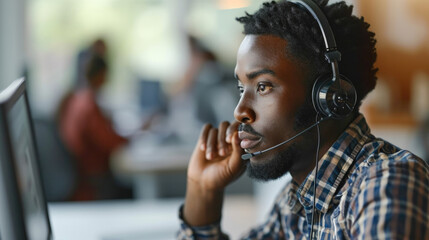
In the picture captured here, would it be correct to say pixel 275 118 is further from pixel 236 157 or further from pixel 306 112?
pixel 236 157

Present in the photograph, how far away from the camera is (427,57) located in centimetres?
437

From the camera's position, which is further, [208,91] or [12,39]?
[12,39]

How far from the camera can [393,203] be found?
77 centimetres

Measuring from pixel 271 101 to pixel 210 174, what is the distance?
1.14ft

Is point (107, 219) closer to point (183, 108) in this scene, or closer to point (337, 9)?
point (337, 9)

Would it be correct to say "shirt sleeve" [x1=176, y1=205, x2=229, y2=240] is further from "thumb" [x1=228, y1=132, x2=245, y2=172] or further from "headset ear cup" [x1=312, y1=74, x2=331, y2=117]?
"headset ear cup" [x1=312, y1=74, x2=331, y2=117]

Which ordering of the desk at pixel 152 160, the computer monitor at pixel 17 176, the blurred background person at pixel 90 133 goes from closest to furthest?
the computer monitor at pixel 17 176 → the blurred background person at pixel 90 133 → the desk at pixel 152 160

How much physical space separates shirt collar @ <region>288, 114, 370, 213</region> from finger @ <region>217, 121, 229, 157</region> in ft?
0.90

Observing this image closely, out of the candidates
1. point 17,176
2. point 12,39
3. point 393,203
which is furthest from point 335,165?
point 12,39

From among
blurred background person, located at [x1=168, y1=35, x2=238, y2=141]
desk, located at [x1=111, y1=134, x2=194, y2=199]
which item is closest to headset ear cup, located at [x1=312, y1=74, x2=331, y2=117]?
desk, located at [x1=111, y1=134, x2=194, y2=199]

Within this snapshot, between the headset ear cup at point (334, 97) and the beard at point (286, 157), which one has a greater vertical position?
the headset ear cup at point (334, 97)

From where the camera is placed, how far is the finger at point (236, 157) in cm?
120

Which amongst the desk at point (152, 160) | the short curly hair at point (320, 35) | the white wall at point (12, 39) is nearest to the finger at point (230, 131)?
the short curly hair at point (320, 35)

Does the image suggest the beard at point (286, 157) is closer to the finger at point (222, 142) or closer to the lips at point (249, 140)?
the lips at point (249, 140)
